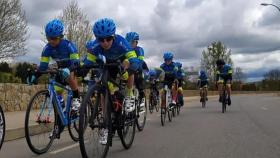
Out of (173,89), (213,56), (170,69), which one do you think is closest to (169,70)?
(170,69)

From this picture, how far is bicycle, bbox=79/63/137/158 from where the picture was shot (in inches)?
252

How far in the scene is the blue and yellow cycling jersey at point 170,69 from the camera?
14422 millimetres

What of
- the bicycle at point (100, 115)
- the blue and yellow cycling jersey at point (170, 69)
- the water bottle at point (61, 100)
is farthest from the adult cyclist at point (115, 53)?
the blue and yellow cycling jersey at point (170, 69)

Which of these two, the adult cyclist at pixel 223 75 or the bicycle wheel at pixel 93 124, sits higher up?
the adult cyclist at pixel 223 75

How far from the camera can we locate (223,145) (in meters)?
8.95

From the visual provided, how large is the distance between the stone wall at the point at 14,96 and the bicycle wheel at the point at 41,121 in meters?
9.67

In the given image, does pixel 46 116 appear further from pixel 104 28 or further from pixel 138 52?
pixel 138 52

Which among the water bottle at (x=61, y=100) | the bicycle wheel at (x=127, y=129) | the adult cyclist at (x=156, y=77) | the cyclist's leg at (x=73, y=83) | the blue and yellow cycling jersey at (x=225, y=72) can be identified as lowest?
the bicycle wheel at (x=127, y=129)

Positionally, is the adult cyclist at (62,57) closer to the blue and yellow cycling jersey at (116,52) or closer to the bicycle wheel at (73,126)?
the bicycle wheel at (73,126)

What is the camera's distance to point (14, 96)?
1817cm

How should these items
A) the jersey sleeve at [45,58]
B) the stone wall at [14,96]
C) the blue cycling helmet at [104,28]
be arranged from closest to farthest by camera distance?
the blue cycling helmet at [104,28]
the jersey sleeve at [45,58]
the stone wall at [14,96]

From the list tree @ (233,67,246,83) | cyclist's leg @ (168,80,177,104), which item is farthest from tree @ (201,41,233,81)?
cyclist's leg @ (168,80,177,104)

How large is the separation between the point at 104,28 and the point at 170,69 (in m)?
7.15

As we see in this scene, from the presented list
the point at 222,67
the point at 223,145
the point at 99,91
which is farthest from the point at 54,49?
the point at 222,67
